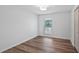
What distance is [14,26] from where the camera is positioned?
2.99 metres

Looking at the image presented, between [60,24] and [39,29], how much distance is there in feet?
4.12

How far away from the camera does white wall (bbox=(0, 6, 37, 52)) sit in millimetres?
2547

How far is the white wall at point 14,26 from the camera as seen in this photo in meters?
2.55

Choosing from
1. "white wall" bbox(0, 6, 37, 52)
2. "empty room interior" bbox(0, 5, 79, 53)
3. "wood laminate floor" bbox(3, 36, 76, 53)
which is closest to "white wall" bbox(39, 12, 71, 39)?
"empty room interior" bbox(0, 5, 79, 53)

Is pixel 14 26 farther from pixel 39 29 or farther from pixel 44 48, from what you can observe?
pixel 39 29

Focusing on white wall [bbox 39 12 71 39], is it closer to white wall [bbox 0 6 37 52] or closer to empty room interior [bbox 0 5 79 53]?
empty room interior [bbox 0 5 79 53]

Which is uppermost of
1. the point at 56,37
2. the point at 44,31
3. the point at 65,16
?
the point at 65,16

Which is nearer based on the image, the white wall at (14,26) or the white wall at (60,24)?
the white wall at (14,26)

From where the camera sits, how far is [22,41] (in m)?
3.55

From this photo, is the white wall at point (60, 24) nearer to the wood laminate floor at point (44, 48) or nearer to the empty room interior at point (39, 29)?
the empty room interior at point (39, 29)

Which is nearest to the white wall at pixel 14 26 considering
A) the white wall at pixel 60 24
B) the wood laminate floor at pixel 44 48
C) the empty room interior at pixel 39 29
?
the empty room interior at pixel 39 29
